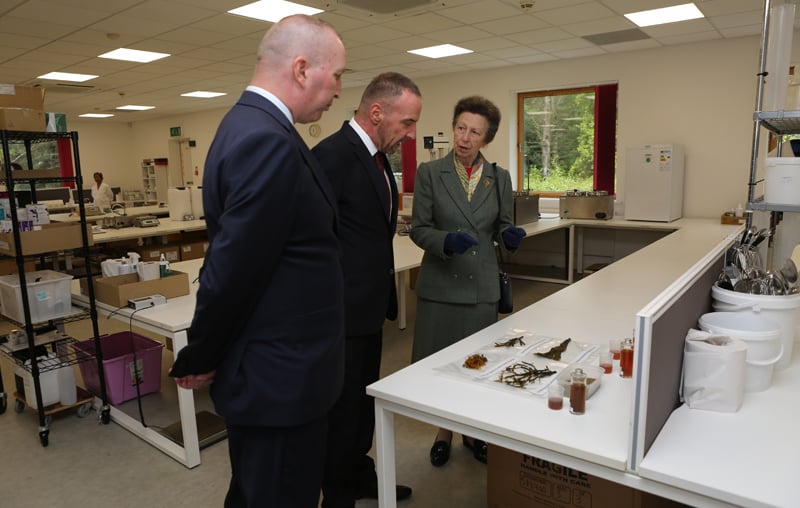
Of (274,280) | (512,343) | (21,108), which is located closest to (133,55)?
(21,108)

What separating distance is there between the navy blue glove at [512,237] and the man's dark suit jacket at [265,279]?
1.15m

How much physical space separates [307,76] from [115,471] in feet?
7.24

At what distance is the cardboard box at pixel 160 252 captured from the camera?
5.57 metres

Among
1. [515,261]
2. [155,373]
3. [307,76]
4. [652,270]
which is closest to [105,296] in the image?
[155,373]

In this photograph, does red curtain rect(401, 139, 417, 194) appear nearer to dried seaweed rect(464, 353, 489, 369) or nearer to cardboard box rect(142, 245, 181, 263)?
cardboard box rect(142, 245, 181, 263)

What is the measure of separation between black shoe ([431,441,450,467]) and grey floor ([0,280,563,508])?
3cm

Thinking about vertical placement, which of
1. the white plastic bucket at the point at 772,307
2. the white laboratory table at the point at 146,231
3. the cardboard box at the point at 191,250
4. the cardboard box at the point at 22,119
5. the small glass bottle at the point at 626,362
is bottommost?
the cardboard box at the point at 191,250

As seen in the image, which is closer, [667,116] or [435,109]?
[667,116]

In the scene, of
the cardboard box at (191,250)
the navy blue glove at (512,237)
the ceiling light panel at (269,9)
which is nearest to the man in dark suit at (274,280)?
the navy blue glove at (512,237)

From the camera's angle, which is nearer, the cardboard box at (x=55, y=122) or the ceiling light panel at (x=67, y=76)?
the cardboard box at (x=55, y=122)

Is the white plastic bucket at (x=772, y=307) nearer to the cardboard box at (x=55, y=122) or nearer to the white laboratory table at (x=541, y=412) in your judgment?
the white laboratory table at (x=541, y=412)

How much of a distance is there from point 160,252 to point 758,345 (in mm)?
5356

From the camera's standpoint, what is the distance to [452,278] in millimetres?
2234

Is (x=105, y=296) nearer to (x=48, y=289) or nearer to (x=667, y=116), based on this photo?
(x=48, y=289)
